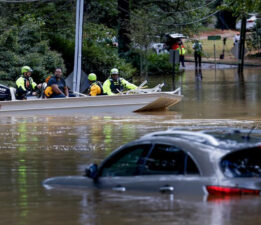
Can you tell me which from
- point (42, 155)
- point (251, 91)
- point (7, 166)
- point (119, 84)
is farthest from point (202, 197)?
point (251, 91)

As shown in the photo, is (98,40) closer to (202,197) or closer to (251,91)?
(251,91)

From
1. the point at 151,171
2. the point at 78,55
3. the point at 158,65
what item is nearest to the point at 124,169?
the point at 151,171

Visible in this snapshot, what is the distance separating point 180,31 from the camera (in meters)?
44.6

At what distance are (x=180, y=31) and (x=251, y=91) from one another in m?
13.0

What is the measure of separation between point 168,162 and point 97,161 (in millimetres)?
5781

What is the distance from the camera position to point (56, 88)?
24.3m

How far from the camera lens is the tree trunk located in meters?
41.2

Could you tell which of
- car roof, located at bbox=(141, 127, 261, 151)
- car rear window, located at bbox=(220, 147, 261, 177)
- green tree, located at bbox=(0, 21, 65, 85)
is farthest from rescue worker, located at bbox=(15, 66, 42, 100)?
car rear window, located at bbox=(220, 147, 261, 177)

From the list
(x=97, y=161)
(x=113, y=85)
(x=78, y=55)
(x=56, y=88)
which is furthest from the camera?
(x=78, y=55)

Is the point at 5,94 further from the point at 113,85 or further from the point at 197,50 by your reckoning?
the point at 197,50

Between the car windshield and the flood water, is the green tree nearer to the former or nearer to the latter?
the flood water

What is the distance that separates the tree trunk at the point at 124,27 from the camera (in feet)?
135

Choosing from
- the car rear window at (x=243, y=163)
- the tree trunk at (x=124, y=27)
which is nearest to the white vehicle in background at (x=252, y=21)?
the tree trunk at (x=124, y=27)

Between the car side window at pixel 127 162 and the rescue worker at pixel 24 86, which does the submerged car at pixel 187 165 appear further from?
the rescue worker at pixel 24 86
